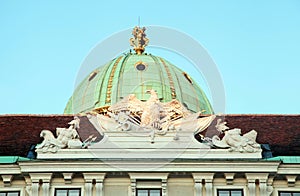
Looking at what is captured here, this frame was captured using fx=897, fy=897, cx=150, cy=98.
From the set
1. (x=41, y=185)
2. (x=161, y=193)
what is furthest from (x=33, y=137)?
(x=161, y=193)

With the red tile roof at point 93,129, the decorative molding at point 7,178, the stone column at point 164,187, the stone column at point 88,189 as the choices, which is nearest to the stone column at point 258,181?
the red tile roof at point 93,129

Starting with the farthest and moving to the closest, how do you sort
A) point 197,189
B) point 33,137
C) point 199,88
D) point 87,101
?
point 199,88 < point 87,101 < point 33,137 < point 197,189

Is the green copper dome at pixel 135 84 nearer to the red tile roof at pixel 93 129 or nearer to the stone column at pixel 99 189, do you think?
the red tile roof at pixel 93 129

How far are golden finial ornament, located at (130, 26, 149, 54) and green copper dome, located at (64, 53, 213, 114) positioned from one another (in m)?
0.92

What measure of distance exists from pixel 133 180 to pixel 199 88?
1170 inches

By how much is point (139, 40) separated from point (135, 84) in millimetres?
7184

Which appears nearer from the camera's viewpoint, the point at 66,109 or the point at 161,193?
the point at 161,193

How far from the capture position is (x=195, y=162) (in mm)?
39125

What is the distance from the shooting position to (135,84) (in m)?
63.9

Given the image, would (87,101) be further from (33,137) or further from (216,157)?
(216,157)

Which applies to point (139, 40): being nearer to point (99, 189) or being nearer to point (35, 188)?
point (99, 189)

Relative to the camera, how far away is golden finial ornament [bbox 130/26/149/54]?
228 feet

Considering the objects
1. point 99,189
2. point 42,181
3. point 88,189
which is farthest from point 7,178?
point 99,189

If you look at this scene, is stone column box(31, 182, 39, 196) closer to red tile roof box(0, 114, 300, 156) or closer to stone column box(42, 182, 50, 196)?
stone column box(42, 182, 50, 196)
